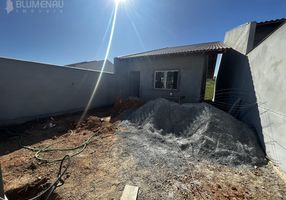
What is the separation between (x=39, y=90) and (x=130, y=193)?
7065 mm

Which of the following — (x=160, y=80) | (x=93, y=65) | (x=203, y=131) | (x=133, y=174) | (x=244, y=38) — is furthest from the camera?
(x=93, y=65)

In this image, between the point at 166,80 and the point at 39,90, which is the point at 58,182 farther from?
the point at 166,80

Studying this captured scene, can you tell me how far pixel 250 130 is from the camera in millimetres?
4938

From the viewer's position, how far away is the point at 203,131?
491 cm

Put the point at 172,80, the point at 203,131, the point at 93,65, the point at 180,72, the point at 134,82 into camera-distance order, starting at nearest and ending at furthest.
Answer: the point at 203,131
the point at 180,72
the point at 172,80
the point at 134,82
the point at 93,65

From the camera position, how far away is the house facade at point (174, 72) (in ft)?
25.2

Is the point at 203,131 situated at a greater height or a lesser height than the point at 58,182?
greater

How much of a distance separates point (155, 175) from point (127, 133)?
2520mm

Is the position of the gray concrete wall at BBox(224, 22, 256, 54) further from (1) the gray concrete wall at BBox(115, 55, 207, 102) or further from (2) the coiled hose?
(2) the coiled hose

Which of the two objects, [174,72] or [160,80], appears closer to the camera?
[174,72]

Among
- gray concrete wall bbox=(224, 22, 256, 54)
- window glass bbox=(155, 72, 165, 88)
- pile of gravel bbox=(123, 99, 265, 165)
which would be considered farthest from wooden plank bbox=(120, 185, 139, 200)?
gray concrete wall bbox=(224, 22, 256, 54)

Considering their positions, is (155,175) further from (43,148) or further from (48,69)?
(48,69)

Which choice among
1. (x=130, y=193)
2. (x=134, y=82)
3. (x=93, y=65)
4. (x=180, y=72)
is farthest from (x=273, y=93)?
(x=93, y=65)

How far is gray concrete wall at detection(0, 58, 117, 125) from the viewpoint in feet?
20.2
